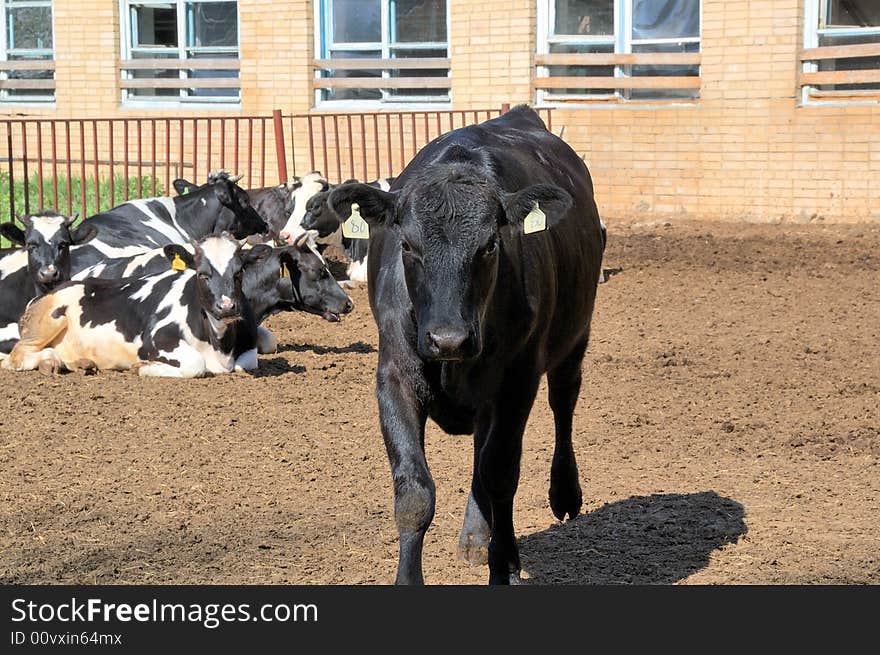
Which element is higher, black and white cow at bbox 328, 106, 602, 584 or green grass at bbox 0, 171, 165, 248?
black and white cow at bbox 328, 106, 602, 584

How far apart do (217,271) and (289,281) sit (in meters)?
1.34

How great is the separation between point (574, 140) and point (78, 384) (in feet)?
35.8

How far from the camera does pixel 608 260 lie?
1566 cm

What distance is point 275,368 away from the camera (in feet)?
35.4

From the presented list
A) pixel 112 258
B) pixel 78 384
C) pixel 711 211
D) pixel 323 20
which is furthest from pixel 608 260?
pixel 323 20

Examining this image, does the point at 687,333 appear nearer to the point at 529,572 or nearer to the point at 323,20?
the point at 529,572

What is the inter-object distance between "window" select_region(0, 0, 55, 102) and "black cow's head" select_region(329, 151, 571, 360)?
20389 mm

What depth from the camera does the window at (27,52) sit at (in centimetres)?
2455

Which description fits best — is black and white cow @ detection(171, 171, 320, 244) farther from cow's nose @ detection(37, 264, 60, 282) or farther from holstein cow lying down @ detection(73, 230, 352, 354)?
cow's nose @ detection(37, 264, 60, 282)

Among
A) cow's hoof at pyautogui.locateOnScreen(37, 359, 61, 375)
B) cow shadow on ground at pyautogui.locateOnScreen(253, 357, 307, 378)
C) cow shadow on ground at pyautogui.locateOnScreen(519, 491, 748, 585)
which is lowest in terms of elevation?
cow shadow on ground at pyautogui.locateOnScreen(253, 357, 307, 378)

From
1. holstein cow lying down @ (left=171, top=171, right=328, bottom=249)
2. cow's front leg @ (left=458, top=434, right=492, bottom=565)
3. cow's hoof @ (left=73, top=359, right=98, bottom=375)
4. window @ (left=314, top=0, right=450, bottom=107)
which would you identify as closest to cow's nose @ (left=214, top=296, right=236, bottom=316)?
cow's hoof @ (left=73, top=359, right=98, bottom=375)

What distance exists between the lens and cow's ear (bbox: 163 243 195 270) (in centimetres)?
1072

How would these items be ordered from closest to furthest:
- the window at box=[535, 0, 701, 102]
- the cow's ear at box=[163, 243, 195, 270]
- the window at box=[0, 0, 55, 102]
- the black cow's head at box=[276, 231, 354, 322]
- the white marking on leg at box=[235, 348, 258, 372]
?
1. the white marking on leg at box=[235, 348, 258, 372]
2. the cow's ear at box=[163, 243, 195, 270]
3. the black cow's head at box=[276, 231, 354, 322]
4. the window at box=[535, 0, 701, 102]
5. the window at box=[0, 0, 55, 102]

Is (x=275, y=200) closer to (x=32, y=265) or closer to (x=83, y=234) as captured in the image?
(x=83, y=234)
